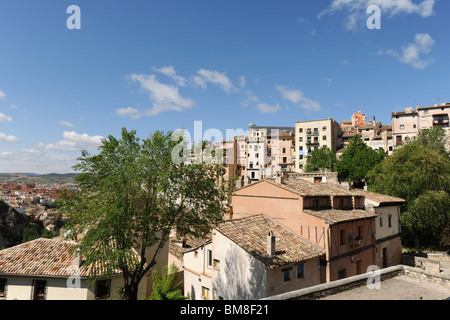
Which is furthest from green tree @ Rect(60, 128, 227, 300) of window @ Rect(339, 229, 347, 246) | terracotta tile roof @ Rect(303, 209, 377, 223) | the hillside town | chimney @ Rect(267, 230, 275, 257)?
window @ Rect(339, 229, 347, 246)

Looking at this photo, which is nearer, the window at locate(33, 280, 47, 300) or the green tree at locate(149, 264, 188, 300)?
the window at locate(33, 280, 47, 300)

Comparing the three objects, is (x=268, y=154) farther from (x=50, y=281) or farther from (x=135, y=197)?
(x=135, y=197)

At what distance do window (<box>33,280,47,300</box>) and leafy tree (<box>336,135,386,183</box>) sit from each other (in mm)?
58347

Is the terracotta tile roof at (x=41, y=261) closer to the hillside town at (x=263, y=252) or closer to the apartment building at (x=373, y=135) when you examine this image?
the hillside town at (x=263, y=252)

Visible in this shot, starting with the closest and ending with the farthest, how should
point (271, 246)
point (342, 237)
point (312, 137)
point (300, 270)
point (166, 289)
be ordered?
1. point (271, 246)
2. point (300, 270)
3. point (342, 237)
4. point (166, 289)
5. point (312, 137)

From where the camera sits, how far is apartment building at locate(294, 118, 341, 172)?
262ft

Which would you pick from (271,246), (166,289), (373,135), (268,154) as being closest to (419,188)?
(271,246)

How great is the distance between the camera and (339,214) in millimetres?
21344

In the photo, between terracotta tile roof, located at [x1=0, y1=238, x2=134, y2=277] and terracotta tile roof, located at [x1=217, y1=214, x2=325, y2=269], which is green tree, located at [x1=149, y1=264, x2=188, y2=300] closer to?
terracotta tile roof, located at [x1=0, y1=238, x2=134, y2=277]

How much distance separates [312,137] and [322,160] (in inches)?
558

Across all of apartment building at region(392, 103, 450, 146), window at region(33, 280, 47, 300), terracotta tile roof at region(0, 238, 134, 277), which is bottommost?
window at region(33, 280, 47, 300)
